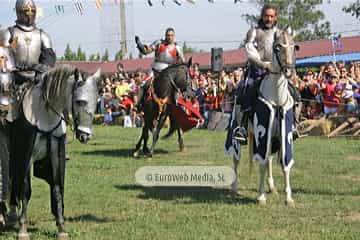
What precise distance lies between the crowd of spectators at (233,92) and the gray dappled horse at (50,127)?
5.44 meters

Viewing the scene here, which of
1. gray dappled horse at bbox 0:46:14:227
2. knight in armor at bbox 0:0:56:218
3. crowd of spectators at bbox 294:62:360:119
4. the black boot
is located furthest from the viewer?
crowd of spectators at bbox 294:62:360:119

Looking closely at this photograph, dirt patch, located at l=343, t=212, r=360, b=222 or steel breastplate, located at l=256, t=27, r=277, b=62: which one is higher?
steel breastplate, located at l=256, t=27, r=277, b=62

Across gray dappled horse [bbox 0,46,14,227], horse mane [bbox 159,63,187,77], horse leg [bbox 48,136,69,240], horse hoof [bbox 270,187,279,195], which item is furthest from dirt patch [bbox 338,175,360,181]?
gray dappled horse [bbox 0,46,14,227]

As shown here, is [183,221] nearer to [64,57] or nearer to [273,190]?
[273,190]

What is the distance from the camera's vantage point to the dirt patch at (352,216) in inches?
307

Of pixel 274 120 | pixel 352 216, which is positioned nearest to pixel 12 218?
pixel 274 120

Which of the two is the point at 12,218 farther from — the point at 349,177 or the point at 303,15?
the point at 303,15

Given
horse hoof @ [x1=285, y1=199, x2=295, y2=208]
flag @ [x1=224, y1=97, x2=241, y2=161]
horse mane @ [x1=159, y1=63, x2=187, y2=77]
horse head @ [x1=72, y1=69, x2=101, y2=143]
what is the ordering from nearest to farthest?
1. horse head @ [x1=72, y1=69, x2=101, y2=143]
2. horse hoof @ [x1=285, y1=199, x2=295, y2=208]
3. flag @ [x1=224, y1=97, x2=241, y2=161]
4. horse mane @ [x1=159, y1=63, x2=187, y2=77]

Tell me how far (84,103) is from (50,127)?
0.68 metres

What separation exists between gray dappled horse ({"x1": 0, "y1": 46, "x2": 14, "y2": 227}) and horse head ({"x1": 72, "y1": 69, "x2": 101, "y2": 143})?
0.86 meters

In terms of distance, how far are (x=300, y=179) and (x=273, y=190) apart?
1.25m

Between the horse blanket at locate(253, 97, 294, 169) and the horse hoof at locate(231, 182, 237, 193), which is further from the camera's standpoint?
the horse hoof at locate(231, 182, 237, 193)

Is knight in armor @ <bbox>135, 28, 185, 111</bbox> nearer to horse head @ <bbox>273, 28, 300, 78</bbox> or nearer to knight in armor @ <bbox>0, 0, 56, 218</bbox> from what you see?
horse head @ <bbox>273, 28, 300, 78</bbox>

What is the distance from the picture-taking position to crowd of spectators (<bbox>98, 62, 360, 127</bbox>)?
16.7 meters
